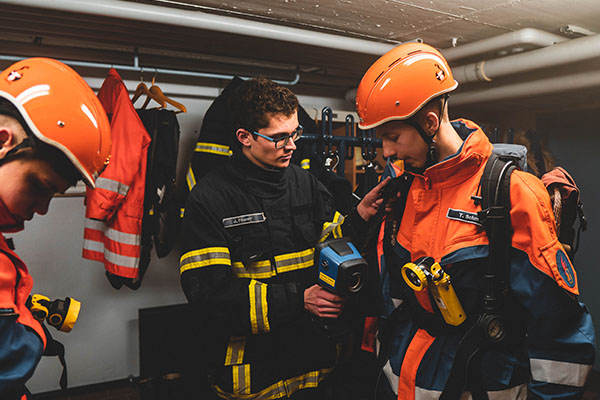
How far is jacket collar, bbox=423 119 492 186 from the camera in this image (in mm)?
1424

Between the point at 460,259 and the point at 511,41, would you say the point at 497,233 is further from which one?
the point at 511,41

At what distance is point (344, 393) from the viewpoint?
3.05 meters

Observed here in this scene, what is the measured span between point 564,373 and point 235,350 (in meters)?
1.15

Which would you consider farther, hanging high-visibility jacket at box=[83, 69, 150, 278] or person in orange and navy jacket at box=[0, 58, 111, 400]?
hanging high-visibility jacket at box=[83, 69, 150, 278]

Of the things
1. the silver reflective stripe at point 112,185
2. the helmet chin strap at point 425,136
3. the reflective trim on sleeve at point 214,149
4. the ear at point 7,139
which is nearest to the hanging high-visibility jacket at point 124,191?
the silver reflective stripe at point 112,185

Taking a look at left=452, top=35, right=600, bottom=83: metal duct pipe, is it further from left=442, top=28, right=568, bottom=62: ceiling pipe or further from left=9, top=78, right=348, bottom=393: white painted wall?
left=9, top=78, right=348, bottom=393: white painted wall

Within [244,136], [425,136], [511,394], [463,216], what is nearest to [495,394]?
[511,394]

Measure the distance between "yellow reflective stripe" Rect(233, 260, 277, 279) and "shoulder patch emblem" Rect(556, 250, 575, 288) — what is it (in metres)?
1.05

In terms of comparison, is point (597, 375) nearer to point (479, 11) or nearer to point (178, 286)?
point (479, 11)

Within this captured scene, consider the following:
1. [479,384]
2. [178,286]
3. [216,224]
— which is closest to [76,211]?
[178,286]

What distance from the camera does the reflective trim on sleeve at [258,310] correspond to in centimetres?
163

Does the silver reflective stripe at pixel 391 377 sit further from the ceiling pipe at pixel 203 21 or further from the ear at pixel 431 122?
the ceiling pipe at pixel 203 21

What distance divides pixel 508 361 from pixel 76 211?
10.4 feet

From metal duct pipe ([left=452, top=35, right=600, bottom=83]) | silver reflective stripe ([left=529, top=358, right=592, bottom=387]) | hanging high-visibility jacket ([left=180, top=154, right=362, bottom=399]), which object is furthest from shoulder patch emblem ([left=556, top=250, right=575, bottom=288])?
metal duct pipe ([left=452, top=35, right=600, bottom=83])
